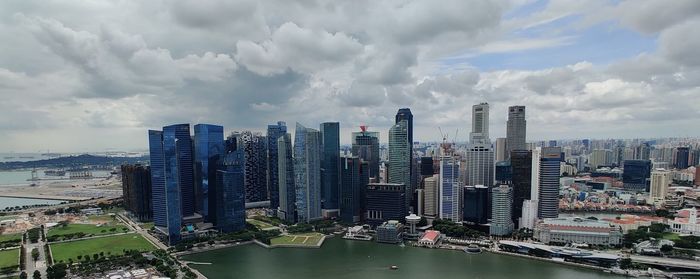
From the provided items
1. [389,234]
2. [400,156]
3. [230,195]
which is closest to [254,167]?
[230,195]

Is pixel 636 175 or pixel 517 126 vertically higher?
pixel 517 126

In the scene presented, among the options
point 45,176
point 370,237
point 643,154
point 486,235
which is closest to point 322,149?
point 370,237

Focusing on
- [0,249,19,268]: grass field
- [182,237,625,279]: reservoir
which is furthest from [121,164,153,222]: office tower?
[182,237,625,279]: reservoir

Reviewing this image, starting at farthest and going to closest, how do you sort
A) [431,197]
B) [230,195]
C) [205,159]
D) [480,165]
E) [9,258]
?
[480,165]
[431,197]
[205,159]
[230,195]
[9,258]

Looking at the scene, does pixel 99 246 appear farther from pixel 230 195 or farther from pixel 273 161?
pixel 273 161

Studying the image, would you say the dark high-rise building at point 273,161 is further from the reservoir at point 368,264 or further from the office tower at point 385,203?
the reservoir at point 368,264

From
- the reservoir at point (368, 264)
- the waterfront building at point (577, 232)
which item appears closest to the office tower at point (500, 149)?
the waterfront building at point (577, 232)
